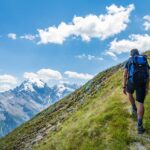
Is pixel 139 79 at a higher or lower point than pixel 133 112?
higher

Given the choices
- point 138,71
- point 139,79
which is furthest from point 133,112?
point 138,71

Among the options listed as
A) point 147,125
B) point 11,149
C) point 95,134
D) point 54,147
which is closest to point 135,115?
point 147,125

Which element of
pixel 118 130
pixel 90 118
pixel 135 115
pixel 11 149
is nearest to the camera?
pixel 118 130

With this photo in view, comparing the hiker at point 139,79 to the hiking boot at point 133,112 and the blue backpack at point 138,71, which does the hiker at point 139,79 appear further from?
the hiking boot at point 133,112

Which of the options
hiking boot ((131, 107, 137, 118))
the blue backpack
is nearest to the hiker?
the blue backpack

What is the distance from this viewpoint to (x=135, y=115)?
18359 millimetres

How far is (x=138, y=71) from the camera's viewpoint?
16.5m

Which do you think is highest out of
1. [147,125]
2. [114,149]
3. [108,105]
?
[108,105]

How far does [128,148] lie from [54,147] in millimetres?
4714

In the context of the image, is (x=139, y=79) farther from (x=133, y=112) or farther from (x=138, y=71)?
(x=133, y=112)

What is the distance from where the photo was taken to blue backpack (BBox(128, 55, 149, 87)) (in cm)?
1636

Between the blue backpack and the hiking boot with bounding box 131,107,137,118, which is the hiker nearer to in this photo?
the blue backpack

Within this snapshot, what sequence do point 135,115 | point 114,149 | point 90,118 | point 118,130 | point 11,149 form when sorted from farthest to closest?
point 11,149 < point 90,118 < point 135,115 < point 118,130 < point 114,149

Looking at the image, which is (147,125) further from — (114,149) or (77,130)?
(77,130)
